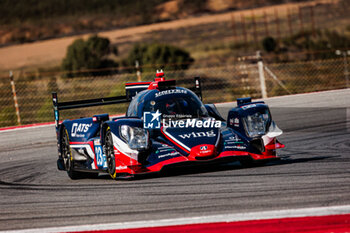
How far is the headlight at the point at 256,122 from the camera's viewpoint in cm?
855

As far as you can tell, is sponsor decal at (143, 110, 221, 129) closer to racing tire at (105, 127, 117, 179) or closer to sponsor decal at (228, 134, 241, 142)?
sponsor decal at (228, 134, 241, 142)

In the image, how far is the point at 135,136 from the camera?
801cm

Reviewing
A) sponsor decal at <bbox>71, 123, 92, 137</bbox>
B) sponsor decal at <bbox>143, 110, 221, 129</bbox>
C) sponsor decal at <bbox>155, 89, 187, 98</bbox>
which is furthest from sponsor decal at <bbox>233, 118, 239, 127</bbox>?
sponsor decal at <bbox>71, 123, 92, 137</bbox>

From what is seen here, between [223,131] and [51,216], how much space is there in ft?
10.4

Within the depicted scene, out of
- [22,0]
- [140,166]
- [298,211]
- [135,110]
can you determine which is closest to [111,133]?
[140,166]

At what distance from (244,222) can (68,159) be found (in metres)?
5.26

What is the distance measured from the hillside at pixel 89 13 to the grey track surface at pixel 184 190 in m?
45.3

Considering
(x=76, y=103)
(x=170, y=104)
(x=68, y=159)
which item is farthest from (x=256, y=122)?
(x=76, y=103)

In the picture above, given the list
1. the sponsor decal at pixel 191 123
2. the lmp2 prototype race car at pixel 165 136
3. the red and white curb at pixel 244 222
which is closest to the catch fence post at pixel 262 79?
the lmp2 prototype race car at pixel 165 136

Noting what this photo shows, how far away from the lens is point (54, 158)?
1241cm

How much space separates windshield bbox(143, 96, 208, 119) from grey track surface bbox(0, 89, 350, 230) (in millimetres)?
747

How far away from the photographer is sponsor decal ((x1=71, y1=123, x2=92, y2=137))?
364 inches

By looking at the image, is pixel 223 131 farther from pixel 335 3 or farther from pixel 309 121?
pixel 335 3

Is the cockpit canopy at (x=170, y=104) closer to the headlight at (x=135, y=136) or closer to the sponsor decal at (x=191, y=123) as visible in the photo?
the sponsor decal at (x=191, y=123)
